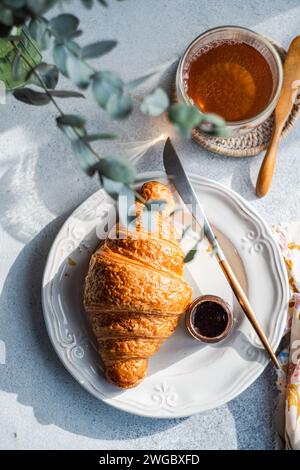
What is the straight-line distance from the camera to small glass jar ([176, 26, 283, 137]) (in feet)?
3.85

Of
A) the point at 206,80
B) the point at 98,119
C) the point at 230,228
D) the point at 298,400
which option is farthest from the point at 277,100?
the point at 298,400

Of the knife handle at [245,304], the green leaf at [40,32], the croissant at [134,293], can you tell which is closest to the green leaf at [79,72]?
the green leaf at [40,32]

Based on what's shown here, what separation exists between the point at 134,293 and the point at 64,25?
2.06 ft

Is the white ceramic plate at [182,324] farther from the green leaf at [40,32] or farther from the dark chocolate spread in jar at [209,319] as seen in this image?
the green leaf at [40,32]

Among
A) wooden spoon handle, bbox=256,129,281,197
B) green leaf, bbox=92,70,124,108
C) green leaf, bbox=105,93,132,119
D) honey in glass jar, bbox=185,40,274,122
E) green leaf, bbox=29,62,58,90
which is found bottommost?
wooden spoon handle, bbox=256,129,281,197

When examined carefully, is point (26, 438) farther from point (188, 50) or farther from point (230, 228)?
point (188, 50)

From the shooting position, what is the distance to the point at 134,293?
1.12 meters

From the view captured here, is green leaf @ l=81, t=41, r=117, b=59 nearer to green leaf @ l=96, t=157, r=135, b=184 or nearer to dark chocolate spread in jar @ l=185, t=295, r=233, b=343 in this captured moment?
green leaf @ l=96, t=157, r=135, b=184

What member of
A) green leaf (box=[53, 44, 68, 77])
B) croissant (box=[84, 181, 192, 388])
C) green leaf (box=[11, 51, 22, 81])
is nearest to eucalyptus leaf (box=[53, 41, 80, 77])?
green leaf (box=[53, 44, 68, 77])

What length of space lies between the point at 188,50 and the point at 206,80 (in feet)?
0.23

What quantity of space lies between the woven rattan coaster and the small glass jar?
5 centimetres

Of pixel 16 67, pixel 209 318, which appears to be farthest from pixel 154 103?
pixel 209 318

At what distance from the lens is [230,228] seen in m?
1.26

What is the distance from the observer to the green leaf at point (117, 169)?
0.54 m
